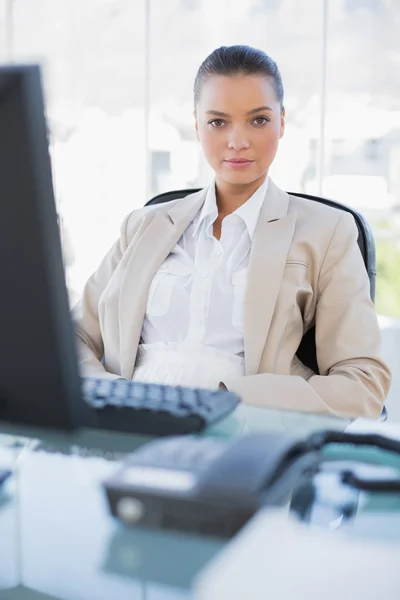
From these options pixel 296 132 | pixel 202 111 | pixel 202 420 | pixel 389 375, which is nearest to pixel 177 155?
pixel 296 132

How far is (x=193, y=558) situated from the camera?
2.00 feet

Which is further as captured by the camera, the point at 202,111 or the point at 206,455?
the point at 202,111

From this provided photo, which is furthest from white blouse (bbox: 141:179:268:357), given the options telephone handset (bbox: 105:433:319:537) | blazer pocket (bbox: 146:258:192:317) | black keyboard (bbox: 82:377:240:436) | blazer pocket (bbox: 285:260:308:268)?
telephone handset (bbox: 105:433:319:537)

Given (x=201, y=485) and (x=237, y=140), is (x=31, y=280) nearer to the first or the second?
(x=201, y=485)

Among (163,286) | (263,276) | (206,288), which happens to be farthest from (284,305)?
(163,286)

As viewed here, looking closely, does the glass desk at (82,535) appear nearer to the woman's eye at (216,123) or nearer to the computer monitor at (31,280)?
the computer monitor at (31,280)

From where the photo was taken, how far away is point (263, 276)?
168 cm

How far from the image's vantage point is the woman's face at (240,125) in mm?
1774

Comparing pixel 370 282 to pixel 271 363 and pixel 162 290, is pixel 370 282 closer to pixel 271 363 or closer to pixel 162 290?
pixel 271 363

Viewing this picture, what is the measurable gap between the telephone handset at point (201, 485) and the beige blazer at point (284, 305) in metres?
0.67

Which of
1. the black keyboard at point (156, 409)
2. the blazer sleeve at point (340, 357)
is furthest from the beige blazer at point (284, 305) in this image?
the black keyboard at point (156, 409)

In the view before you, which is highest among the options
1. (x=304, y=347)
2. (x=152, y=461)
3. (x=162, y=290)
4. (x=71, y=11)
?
(x=71, y=11)

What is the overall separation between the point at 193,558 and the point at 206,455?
12 cm

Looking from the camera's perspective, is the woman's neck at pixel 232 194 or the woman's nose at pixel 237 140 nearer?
the woman's nose at pixel 237 140
